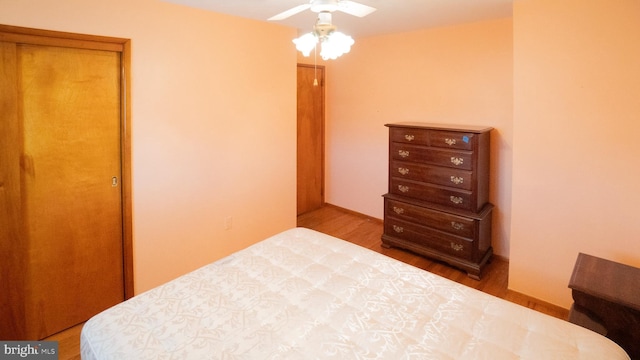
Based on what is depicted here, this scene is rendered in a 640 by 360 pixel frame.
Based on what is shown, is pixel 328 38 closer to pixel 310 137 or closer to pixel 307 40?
pixel 307 40

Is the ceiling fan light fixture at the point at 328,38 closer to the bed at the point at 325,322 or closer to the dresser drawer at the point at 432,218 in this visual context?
the bed at the point at 325,322

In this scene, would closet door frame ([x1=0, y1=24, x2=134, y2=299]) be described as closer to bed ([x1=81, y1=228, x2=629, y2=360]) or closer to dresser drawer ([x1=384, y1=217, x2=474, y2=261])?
bed ([x1=81, y1=228, x2=629, y2=360])

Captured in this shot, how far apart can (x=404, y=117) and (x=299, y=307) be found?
10.1 ft

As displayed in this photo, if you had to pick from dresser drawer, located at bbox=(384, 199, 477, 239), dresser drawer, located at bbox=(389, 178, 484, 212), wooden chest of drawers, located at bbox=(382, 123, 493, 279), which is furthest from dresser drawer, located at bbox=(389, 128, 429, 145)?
dresser drawer, located at bbox=(384, 199, 477, 239)

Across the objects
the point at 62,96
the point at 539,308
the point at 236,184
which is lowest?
the point at 539,308

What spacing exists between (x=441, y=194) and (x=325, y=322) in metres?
2.27

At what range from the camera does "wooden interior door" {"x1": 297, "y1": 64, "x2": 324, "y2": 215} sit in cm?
471

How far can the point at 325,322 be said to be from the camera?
59.4 inches

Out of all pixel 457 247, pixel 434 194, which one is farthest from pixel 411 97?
pixel 457 247

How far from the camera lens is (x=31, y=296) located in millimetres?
2270

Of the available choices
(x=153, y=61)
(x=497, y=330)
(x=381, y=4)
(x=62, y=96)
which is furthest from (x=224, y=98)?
(x=497, y=330)

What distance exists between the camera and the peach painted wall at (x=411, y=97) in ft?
11.2

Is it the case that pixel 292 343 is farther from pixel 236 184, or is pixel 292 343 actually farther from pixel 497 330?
pixel 236 184

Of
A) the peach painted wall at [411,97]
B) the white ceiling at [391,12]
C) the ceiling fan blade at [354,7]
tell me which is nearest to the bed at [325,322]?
the ceiling fan blade at [354,7]
